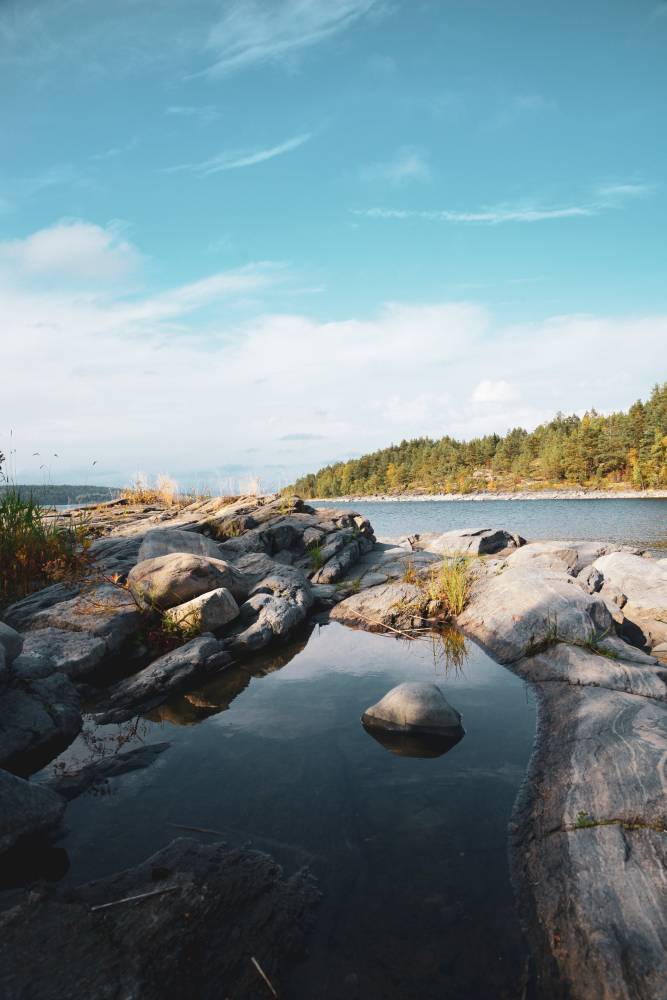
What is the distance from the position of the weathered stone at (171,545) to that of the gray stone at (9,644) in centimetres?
524

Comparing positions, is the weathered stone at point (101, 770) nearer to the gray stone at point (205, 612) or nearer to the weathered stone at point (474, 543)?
the gray stone at point (205, 612)

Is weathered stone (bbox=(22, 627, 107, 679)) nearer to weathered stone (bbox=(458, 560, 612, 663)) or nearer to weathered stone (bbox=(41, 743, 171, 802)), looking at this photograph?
weathered stone (bbox=(41, 743, 171, 802))

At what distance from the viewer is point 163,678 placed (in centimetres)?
759

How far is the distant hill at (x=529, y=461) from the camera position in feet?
274

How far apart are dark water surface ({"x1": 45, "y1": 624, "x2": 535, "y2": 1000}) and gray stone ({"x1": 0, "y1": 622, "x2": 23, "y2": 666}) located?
1.27 metres

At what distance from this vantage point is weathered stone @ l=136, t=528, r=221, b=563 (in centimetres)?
1166

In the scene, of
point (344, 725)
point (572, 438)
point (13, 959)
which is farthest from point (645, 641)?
point (572, 438)

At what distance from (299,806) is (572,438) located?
102m

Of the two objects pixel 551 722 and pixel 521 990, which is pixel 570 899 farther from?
pixel 551 722

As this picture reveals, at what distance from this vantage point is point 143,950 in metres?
3.12

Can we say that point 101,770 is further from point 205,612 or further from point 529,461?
point 529,461

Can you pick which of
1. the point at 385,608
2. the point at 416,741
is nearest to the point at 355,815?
the point at 416,741

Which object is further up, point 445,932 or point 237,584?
point 237,584

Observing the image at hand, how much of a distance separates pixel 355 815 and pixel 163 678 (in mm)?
3949
